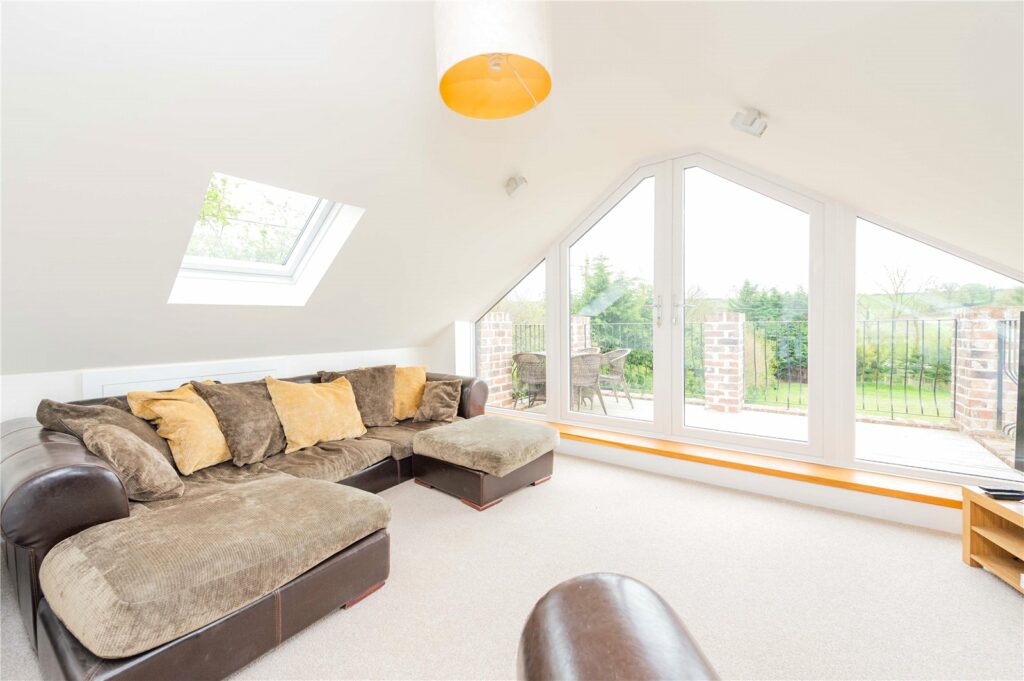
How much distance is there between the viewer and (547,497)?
290 centimetres

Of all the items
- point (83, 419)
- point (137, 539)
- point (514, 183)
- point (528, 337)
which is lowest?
point (137, 539)

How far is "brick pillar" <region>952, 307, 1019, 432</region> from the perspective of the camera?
2.49 metres

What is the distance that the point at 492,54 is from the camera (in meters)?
1.36

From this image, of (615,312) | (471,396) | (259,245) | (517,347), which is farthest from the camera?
(517,347)

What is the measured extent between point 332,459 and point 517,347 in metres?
2.44

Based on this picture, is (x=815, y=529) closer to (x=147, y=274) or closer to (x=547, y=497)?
(x=547, y=497)

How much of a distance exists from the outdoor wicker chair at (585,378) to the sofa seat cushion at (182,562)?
104 inches

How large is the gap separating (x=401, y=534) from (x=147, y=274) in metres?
1.94

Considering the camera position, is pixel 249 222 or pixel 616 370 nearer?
pixel 249 222

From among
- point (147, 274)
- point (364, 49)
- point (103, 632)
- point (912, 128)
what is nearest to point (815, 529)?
point (912, 128)

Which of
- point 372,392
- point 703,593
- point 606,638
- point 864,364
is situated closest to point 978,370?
point 864,364

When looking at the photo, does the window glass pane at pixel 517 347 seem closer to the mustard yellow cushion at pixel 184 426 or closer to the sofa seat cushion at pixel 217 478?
the sofa seat cushion at pixel 217 478

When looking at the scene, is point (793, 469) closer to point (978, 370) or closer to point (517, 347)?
point (978, 370)

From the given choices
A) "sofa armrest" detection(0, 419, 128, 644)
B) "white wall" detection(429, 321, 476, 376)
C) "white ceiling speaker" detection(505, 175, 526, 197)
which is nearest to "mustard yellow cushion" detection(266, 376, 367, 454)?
"sofa armrest" detection(0, 419, 128, 644)
